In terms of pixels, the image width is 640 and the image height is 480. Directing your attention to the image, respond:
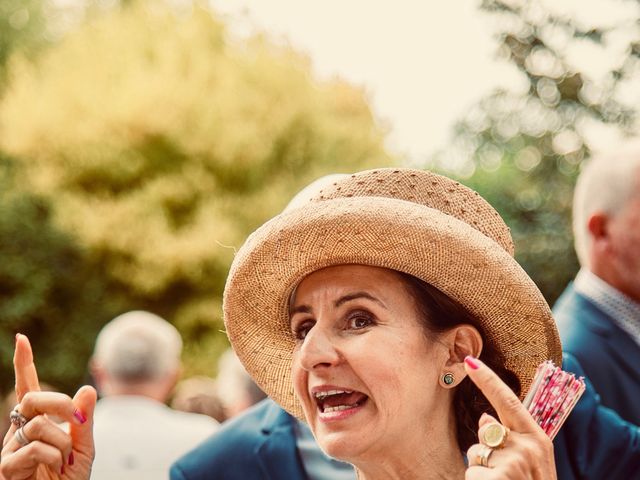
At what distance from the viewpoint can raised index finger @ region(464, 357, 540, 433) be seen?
1999mm

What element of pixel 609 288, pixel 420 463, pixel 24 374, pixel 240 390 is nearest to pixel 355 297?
pixel 420 463

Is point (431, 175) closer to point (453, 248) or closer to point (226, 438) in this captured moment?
point (453, 248)

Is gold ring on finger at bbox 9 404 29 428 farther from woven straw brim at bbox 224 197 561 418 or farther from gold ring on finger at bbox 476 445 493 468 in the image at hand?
gold ring on finger at bbox 476 445 493 468

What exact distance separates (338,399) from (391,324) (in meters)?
0.22

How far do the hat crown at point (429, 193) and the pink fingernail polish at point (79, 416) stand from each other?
2.64ft

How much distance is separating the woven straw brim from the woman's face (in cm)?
7

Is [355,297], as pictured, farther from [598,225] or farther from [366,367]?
[598,225]

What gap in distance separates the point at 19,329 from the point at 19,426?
16.7m

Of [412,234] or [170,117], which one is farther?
[170,117]

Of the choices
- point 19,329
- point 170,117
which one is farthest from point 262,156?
point 19,329

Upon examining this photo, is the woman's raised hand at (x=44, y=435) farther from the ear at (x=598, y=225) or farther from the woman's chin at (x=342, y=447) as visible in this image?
the ear at (x=598, y=225)

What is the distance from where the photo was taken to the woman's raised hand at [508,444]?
196 cm

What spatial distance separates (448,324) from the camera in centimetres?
254

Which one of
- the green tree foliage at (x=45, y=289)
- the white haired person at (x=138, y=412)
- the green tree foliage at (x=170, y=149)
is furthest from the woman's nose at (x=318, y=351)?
the green tree foliage at (x=170, y=149)
